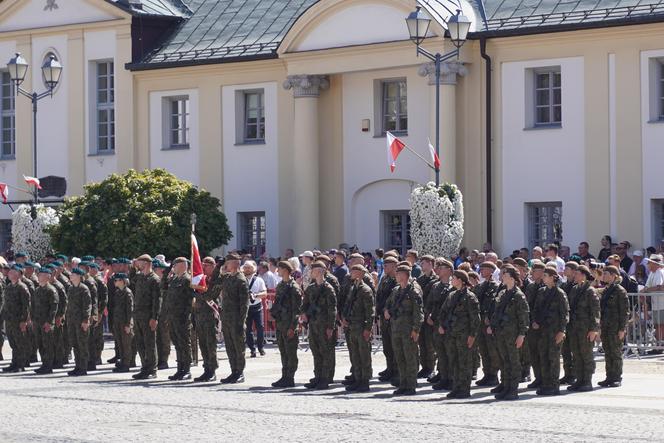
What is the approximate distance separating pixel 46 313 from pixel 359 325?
6.00 m

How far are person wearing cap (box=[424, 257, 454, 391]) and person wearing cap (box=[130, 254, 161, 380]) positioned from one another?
449cm

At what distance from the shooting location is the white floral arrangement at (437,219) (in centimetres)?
Answer: 3183

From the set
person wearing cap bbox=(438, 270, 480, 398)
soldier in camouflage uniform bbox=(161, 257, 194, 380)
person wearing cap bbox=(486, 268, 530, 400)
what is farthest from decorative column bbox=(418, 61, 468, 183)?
person wearing cap bbox=(486, 268, 530, 400)

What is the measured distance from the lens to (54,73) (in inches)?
1481

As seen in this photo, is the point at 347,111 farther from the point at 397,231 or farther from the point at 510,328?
the point at 510,328

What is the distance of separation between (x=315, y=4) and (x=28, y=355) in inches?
537

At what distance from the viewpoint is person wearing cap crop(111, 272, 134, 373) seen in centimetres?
2442

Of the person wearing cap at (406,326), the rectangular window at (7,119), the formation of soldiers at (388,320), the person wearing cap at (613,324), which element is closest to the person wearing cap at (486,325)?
the formation of soldiers at (388,320)

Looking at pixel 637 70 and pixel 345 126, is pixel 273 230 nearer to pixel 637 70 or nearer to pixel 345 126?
pixel 345 126

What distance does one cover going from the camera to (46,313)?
81.6 feet

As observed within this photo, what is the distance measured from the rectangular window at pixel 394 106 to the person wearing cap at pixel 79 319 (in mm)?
13334

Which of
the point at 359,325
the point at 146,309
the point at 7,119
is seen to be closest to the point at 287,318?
the point at 359,325

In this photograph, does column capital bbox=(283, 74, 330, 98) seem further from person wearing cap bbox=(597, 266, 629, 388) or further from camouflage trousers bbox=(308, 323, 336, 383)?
person wearing cap bbox=(597, 266, 629, 388)

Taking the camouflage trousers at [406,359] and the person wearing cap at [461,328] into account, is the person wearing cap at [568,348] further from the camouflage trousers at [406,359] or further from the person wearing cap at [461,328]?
the camouflage trousers at [406,359]
